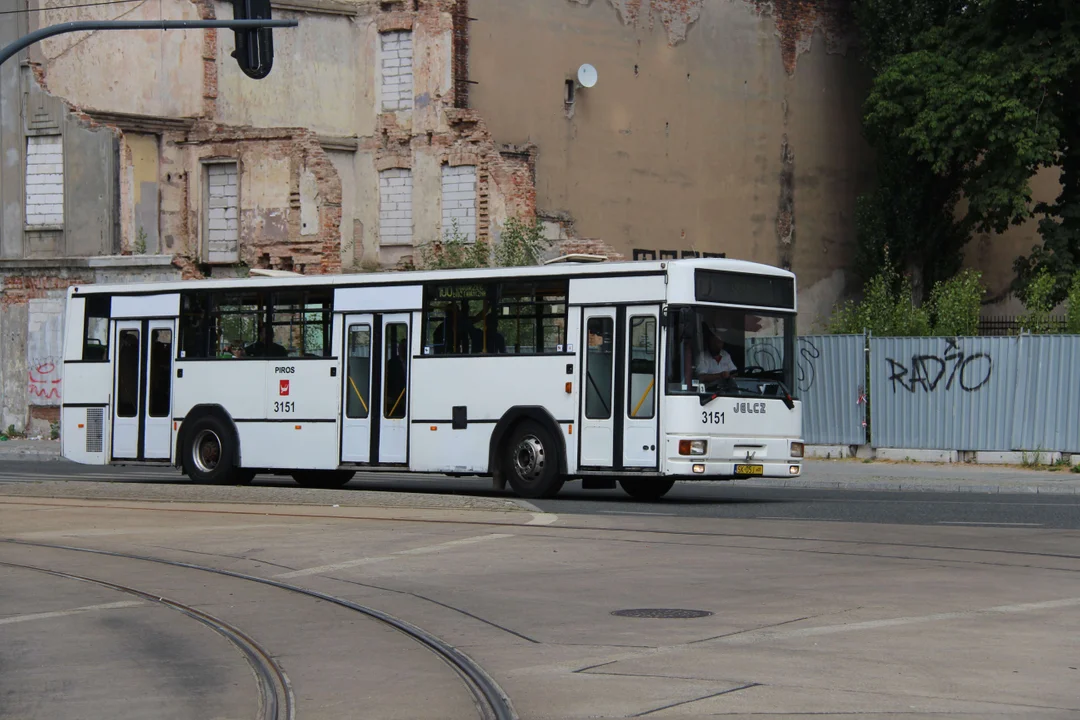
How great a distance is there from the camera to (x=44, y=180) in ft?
138

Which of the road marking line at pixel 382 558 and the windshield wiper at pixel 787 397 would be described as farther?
the windshield wiper at pixel 787 397

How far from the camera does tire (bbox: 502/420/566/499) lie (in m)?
21.1

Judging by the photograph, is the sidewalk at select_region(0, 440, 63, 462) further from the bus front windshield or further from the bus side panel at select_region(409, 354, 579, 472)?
the bus front windshield

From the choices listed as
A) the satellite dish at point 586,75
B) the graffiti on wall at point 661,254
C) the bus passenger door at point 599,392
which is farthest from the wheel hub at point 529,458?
the satellite dish at point 586,75

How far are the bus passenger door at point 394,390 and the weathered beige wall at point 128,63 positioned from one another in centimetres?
2162

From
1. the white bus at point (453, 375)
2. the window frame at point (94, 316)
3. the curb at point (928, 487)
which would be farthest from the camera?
the window frame at point (94, 316)

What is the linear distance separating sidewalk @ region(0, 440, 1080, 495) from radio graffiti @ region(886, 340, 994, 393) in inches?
58.9

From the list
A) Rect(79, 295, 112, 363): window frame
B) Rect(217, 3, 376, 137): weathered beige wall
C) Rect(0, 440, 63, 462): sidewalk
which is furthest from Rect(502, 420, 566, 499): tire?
Rect(217, 3, 376, 137): weathered beige wall

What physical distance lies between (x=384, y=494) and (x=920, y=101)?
28371 mm

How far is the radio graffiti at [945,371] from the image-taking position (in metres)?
30.7

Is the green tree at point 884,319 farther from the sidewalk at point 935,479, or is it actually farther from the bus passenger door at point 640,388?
the bus passenger door at point 640,388

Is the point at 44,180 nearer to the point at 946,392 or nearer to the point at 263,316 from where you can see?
the point at 263,316

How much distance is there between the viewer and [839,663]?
29.2 ft

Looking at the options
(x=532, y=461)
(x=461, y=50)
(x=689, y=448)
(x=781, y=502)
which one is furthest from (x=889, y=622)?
(x=461, y=50)
